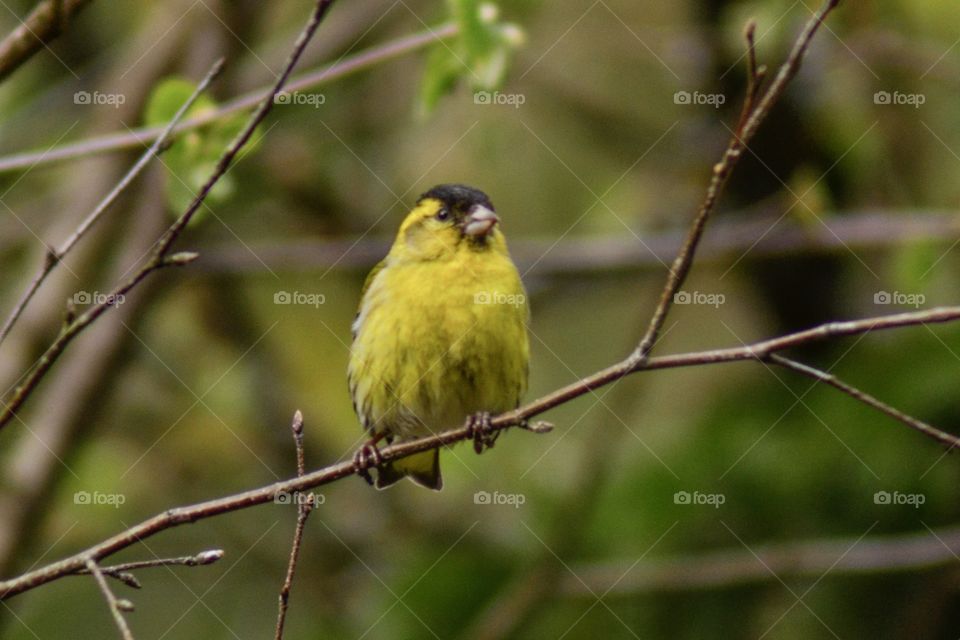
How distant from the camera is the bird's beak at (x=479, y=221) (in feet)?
14.8

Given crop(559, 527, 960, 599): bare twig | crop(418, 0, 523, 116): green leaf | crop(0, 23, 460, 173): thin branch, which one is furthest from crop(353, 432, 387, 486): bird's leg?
crop(559, 527, 960, 599): bare twig

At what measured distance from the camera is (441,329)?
4309 millimetres

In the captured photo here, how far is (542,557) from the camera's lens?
625cm

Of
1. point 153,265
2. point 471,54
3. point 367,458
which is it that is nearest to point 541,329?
point 471,54

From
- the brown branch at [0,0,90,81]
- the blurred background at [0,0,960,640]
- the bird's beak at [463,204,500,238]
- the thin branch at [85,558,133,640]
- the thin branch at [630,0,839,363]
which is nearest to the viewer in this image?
the thin branch at [85,558,133,640]

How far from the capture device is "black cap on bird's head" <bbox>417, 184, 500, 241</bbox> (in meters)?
4.54

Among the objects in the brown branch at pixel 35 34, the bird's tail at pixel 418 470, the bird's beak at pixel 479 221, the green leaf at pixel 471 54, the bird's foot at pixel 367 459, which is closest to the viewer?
the bird's foot at pixel 367 459

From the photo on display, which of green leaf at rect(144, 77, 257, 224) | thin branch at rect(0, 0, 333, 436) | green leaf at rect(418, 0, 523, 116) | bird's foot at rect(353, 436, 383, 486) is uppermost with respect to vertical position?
green leaf at rect(418, 0, 523, 116)

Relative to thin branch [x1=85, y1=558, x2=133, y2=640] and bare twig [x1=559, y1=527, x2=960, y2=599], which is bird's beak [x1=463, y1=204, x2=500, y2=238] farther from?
thin branch [x1=85, y1=558, x2=133, y2=640]

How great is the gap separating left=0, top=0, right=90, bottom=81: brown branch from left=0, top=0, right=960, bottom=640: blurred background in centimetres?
272

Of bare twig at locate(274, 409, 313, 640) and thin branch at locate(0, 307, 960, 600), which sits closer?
thin branch at locate(0, 307, 960, 600)

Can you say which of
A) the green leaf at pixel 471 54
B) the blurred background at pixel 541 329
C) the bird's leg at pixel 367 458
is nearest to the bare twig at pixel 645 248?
the blurred background at pixel 541 329

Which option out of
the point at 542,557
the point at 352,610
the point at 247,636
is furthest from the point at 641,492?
the point at 247,636

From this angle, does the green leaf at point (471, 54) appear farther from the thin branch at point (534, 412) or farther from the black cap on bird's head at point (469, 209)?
the thin branch at point (534, 412)
